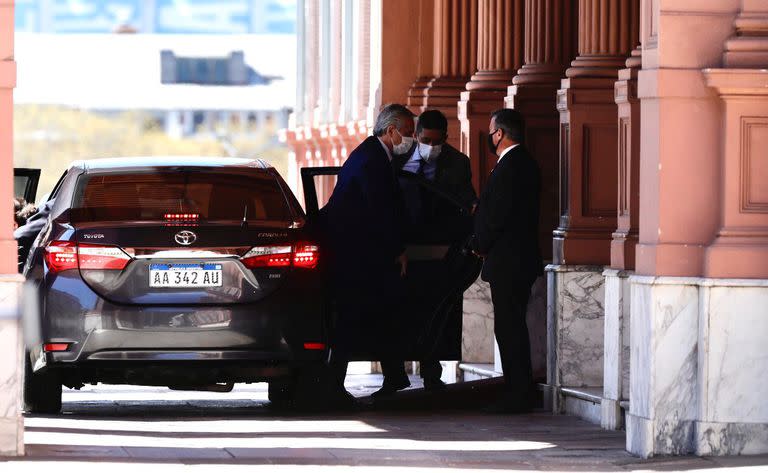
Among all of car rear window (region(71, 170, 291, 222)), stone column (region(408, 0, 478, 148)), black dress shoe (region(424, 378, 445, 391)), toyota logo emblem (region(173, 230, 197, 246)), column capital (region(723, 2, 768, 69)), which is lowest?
black dress shoe (region(424, 378, 445, 391))

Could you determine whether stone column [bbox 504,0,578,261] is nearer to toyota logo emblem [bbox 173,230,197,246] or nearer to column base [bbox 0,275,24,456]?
toyota logo emblem [bbox 173,230,197,246]

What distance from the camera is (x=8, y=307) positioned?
10.2m

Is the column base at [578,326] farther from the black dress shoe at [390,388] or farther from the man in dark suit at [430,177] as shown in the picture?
the black dress shoe at [390,388]

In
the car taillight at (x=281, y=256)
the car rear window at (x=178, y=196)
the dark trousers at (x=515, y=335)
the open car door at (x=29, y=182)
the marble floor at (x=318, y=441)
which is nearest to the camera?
the marble floor at (x=318, y=441)

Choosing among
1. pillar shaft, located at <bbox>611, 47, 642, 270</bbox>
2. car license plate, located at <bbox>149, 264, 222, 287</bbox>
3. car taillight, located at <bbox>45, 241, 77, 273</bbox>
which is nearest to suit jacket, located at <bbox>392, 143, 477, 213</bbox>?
pillar shaft, located at <bbox>611, 47, 642, 270</bbox>

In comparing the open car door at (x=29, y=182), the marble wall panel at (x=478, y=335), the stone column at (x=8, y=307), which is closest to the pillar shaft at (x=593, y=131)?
the marble wall panel at (x=478, y=335)

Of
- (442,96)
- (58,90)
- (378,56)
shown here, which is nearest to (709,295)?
(442,96)

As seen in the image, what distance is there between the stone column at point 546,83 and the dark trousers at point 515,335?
217cm

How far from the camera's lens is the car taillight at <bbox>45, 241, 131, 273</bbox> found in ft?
39.8

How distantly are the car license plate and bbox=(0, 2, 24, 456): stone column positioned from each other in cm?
190

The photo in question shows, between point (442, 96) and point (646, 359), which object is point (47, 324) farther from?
point (442, 96)

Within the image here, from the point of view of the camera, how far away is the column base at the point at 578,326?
43.3 feet

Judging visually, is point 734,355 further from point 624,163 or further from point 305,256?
point 305,256

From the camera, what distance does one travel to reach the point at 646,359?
34.4 ft
